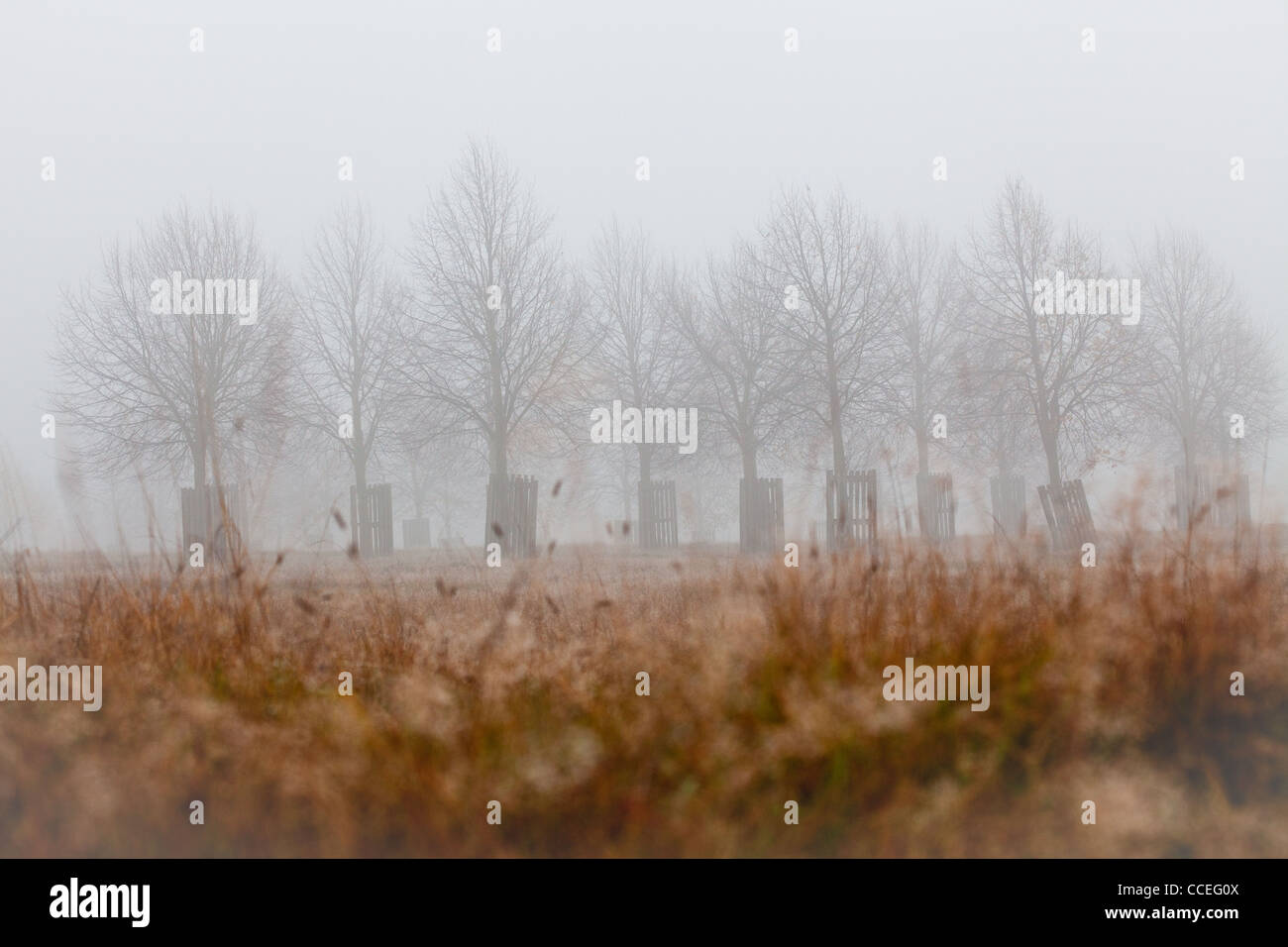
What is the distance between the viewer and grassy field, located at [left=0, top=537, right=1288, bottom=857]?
2725mm

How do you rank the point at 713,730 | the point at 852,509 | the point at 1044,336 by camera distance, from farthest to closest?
the point at 1044,336 → the point at 852,509 → the point at 713,730

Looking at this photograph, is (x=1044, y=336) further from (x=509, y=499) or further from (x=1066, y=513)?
(x=509, y=499)

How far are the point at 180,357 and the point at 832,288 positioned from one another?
10.2 meters

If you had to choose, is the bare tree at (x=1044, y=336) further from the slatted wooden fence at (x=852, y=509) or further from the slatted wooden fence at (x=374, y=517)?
the slatted wooden fence at (x=374, y=517)

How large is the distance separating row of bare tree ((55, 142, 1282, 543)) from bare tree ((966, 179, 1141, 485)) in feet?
0.11

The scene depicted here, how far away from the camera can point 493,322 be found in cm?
1576

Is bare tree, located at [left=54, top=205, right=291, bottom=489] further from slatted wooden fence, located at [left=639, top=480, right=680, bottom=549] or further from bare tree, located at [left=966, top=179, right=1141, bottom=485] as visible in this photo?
bare tree, located at [left=966, top=179, right=1141, bottom=485]

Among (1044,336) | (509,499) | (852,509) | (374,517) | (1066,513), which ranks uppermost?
(1044,336)

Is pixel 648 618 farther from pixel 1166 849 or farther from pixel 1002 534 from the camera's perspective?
pixel 1166 849

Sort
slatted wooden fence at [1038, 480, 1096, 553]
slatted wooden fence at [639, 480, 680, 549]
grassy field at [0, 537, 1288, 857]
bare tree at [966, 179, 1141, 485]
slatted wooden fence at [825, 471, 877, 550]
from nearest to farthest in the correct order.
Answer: grassy field at [0, 537, 1288, 857] → slatted wooden fence at [825, 471, 877, 550] → slatted wooden fence at [1038, 480, 1096, 553] → bare tree at [966, 179, 1141, 485] → slatted wooden fence at [639, 480, 680, 549]

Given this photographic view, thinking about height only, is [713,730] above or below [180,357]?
below

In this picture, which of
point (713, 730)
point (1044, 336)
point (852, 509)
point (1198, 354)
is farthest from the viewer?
point (1198, 354)

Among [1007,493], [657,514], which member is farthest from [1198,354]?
[657,514]

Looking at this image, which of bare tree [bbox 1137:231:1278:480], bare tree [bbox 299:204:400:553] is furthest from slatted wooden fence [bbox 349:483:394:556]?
bare tree [bbox 1137:231:1278:480]
